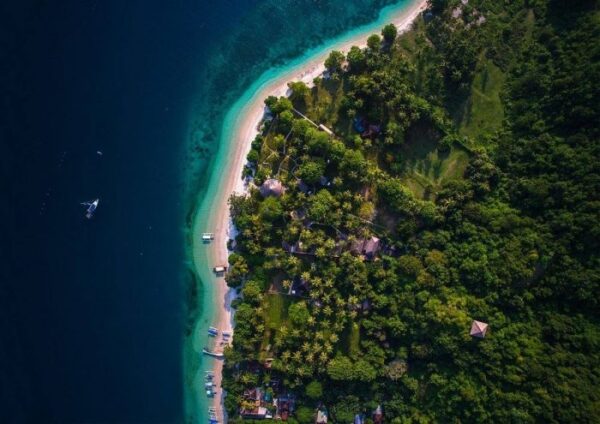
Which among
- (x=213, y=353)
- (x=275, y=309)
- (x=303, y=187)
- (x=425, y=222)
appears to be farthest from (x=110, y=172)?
(x=425, y=222)

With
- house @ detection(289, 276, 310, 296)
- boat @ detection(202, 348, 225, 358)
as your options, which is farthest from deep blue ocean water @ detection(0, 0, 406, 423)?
house @ detection(289, 276, 310, 296)

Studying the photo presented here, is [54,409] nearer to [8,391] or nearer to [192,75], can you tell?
[8,391]

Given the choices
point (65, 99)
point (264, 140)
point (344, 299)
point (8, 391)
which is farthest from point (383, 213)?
point (8, 391)

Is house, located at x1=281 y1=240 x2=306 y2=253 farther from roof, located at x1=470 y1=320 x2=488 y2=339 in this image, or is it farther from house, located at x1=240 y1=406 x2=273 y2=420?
roof, located at x1=470 y1=320 x2=488 y2=339

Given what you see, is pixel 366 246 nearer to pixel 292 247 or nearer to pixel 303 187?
pixel 292 247

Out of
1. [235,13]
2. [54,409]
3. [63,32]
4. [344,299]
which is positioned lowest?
[54,409]

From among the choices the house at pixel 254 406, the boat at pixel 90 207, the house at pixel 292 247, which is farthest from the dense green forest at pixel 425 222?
the boat at pixel 90 207

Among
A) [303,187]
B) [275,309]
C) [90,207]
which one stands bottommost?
[275,309]
